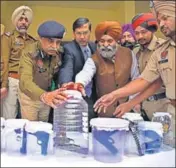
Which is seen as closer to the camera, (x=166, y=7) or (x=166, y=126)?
(x=166, y=7)

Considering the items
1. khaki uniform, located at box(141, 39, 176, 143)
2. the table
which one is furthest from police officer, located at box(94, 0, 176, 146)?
the table

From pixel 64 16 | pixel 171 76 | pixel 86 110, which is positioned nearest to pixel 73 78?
pixel 86 110

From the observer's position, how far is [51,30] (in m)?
0.96

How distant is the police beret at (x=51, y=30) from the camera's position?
0.95 m

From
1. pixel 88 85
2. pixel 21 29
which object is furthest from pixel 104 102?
pixel 21 29

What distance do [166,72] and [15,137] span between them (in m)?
0.55

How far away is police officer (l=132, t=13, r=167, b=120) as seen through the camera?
952mm

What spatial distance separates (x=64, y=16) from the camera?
1.00 m

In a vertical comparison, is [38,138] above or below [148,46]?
below

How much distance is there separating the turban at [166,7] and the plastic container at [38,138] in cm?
53

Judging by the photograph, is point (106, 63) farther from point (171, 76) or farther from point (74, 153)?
point (74, 153)

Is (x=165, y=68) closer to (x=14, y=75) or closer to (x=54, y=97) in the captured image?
(x=54, y=97)

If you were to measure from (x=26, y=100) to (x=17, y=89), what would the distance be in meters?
0.05

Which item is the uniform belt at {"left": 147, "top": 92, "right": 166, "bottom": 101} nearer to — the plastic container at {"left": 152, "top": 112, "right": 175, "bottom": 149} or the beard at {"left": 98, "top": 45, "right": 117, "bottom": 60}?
the plastic container at {"left": 152, "top": 112, "right": 175, "bottom": 149}
